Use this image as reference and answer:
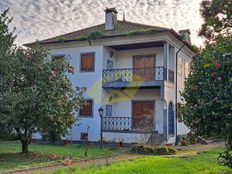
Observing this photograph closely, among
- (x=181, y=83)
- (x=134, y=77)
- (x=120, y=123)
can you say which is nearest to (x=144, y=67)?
(x=134, y=77)

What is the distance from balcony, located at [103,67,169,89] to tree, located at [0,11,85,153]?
25.2 feet

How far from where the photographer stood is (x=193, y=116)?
10.5 metres

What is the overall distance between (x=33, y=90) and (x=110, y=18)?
41.6ft

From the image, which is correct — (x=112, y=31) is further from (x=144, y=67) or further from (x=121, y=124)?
(x=121, y=124)

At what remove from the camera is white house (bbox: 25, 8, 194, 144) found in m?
24.1

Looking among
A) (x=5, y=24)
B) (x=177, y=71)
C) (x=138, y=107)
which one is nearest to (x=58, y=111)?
(x=5, y=24)

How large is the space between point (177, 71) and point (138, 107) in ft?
12.4

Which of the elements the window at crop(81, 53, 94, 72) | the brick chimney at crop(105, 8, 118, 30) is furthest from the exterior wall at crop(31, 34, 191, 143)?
the brick chimney at crop(105, 8, 118, 30)

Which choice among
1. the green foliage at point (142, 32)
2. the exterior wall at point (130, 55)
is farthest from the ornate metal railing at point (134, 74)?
the green foliage at point (142, 32)

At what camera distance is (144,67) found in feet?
84.6

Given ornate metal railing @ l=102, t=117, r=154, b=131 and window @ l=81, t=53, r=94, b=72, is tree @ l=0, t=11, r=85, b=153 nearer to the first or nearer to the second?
ornate metal railing @ l=102, t=117, r=154, b=131

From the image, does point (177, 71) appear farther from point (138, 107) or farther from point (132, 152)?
point (132, 152)

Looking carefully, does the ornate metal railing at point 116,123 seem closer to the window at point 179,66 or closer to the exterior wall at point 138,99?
the exterior wall at point 138,99

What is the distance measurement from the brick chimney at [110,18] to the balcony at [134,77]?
3.49 metres
